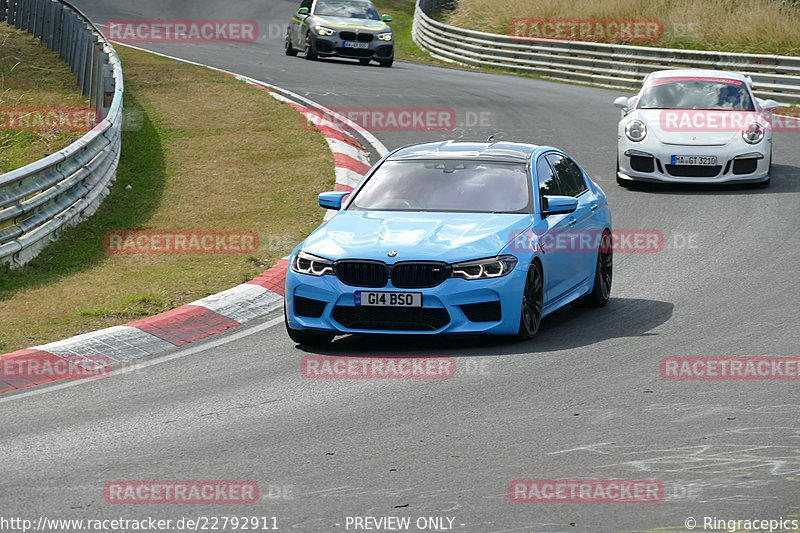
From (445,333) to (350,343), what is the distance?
3.01ft

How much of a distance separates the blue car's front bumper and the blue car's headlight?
39mm

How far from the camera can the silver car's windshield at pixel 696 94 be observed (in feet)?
57.7

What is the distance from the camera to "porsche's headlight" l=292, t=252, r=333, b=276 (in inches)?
354

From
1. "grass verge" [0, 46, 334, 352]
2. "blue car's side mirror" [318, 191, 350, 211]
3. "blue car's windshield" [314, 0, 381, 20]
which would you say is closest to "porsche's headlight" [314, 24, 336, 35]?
"blue car's windshield" [314, 0, 381, 20]

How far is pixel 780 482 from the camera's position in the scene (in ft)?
19.1

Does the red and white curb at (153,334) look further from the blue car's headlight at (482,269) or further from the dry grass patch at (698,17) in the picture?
the dry grass patch at (698,17)

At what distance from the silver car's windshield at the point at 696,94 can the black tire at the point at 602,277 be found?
715 cm

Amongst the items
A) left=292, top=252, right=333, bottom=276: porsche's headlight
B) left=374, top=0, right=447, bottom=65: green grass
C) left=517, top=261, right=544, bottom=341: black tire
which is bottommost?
left=374, top=0, right=447, bottom=65: green grass

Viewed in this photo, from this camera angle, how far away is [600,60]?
3138 centimetres

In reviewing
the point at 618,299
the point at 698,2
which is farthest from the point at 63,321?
the point at 698,2

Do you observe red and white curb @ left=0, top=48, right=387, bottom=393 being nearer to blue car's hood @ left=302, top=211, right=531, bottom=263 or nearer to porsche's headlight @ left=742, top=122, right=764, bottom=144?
blue car's hood @ left=302, top=211, right=531, bottom=263

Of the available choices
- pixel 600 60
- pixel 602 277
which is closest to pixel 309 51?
pixel 600 60

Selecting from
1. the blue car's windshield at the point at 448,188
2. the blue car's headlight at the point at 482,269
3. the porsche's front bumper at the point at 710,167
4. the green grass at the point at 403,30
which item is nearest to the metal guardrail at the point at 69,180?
the blue car's windshield at the point at 448,188

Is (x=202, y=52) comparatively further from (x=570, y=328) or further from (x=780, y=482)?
(x=780, y=482)
